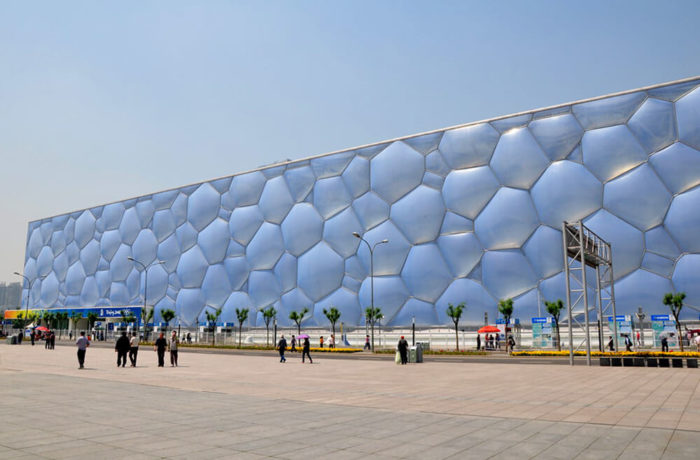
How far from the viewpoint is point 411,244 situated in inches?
1919

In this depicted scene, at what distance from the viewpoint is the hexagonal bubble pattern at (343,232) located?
170 feet

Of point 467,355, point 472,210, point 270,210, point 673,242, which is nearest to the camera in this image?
point 467,355

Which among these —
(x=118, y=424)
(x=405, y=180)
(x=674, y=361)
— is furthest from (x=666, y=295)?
(x=118, y=424)

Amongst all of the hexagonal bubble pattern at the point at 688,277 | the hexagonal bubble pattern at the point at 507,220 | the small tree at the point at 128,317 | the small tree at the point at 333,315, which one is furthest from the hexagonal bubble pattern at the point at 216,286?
the hexagonal bubble pattern at the point at 688,277

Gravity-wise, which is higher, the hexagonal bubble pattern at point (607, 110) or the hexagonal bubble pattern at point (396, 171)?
the hexagonal bubble pattern at point (607, 110)

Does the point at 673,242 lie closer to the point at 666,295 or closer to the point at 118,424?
the point at 666,295

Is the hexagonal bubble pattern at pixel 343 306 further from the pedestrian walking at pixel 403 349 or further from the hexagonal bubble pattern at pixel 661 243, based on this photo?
the pedestrian walking at pixel 403 349

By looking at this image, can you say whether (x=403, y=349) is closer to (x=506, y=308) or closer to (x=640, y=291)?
(x=506, y=308)

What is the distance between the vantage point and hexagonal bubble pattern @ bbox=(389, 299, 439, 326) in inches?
1822

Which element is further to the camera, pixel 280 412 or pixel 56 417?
pixel 280 412

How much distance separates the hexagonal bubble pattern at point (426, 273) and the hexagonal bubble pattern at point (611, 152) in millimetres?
14017

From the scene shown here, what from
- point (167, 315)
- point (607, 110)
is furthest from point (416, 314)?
point (167, 315)

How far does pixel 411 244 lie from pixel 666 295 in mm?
20099

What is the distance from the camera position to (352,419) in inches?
316
